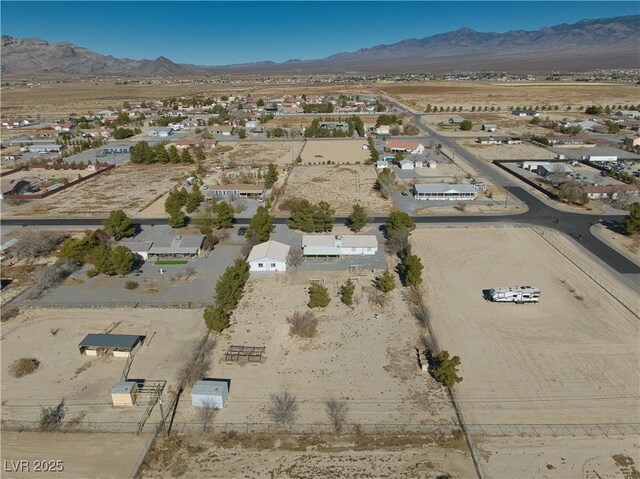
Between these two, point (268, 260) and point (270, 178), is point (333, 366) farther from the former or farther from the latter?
point (270, 178)

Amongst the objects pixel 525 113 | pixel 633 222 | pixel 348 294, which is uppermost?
pixel 525 113

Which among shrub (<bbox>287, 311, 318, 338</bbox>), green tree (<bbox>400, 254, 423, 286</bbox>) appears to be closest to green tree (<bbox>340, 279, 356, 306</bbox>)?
shrub (<bbox>287, 311, 318, 338</bbox>)

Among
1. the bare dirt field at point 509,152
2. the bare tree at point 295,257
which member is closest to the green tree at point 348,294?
the bare tree at point 295,257

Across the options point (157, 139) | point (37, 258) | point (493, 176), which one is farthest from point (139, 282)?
point (157, 139)

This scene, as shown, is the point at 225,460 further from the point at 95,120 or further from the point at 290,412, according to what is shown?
the point at 95,120

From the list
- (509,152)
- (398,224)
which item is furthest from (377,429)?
(509,152)

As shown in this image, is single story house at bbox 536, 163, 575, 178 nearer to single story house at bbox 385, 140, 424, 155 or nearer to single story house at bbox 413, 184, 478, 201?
single story house at bbox 413, 184, 478, 201
